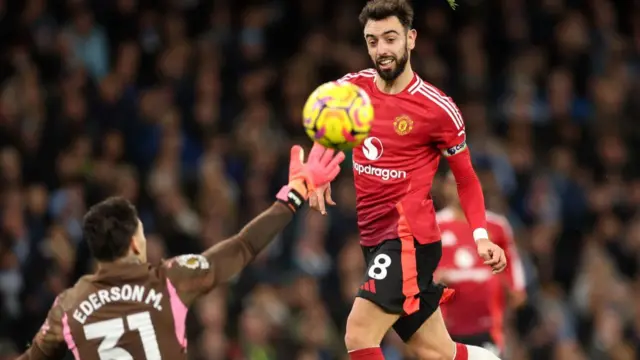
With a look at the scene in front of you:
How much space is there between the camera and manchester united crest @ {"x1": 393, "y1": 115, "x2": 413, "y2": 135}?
6496mm

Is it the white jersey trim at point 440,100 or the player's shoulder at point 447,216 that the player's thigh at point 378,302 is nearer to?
the white jersey trim at point 440,100

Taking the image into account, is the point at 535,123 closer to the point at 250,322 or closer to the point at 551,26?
the point at 551,26

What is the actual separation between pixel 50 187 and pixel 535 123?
613 cm

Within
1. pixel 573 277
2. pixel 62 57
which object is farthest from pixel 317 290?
pixel 62 57

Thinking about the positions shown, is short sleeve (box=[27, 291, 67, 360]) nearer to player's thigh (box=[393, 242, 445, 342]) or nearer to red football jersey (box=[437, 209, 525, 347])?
player's thigh (box=[393, 242, 445, 342])

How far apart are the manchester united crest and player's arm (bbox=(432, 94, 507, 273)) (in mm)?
149

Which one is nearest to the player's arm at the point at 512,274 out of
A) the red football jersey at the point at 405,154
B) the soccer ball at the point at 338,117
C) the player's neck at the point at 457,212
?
the player's neck at the point at 457,212

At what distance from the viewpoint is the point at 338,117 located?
19.7 feet

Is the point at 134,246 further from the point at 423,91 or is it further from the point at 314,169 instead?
the point at 423,91

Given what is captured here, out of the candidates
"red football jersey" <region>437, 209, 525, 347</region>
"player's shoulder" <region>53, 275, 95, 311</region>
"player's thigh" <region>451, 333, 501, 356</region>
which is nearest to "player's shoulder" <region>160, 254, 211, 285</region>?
"player's shoulder" <region>53, 275, 95, 311</region>

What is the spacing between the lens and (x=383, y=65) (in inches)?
255

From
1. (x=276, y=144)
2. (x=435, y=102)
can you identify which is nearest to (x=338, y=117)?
(x=435, y=102)

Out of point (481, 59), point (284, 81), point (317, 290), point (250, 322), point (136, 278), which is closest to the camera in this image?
point (136, 278)

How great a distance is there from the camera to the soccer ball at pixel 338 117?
602cm
